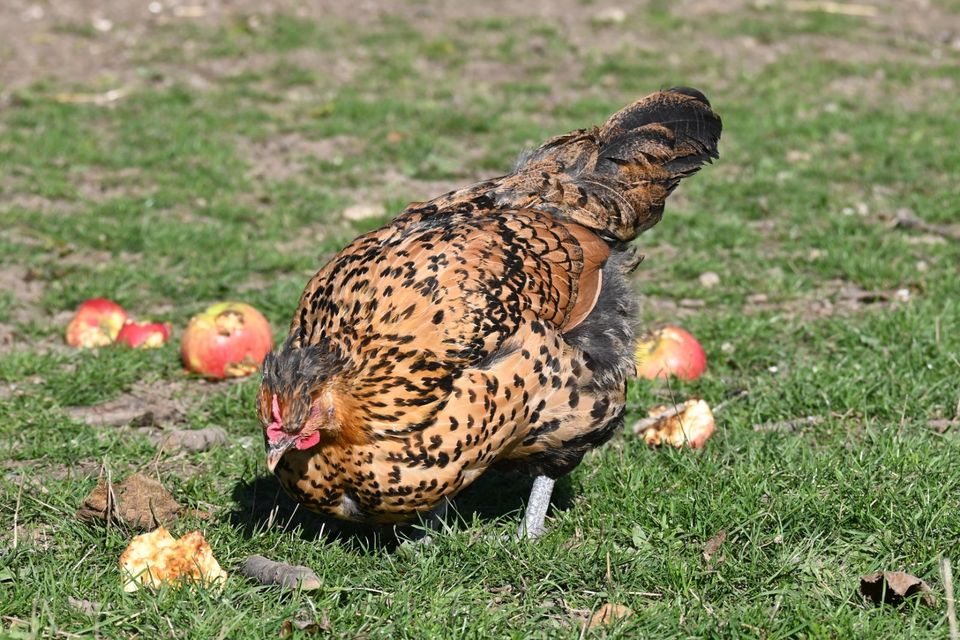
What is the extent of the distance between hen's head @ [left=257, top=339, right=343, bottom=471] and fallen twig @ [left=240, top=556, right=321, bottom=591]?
1.15 feet

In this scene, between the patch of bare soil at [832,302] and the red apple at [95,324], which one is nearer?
the red apple at [95,324]

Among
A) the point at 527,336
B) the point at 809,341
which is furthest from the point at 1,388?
→ the point at 809,341

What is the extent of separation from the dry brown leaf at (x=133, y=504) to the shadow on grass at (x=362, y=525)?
231mm

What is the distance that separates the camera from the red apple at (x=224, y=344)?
15.9ft

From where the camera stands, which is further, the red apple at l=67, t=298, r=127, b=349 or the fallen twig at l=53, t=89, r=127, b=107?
the fallen twig at l=53, t=89, r=127, b=107

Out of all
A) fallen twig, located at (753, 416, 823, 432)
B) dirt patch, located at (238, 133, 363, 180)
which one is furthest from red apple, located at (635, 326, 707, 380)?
dirt patch, located at (238, 133, 363, 180)

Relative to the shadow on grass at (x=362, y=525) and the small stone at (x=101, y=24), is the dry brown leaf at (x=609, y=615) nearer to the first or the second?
the shadow on grass at (x=362, y=525)

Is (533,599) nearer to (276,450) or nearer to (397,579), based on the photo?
(397,579)

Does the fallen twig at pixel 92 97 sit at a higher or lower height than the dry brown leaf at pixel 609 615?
lower

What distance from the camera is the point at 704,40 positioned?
11.2 m

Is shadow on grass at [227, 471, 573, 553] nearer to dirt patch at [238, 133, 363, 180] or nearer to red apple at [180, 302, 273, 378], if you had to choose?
red apple at [180, 302, 273, 378]

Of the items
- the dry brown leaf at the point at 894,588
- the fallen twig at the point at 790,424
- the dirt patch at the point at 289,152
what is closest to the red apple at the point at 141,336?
the dirt patch at the point at 289,152

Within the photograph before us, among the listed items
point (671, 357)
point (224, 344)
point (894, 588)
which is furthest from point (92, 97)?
point (894, 588)

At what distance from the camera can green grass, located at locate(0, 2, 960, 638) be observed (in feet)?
10.6
